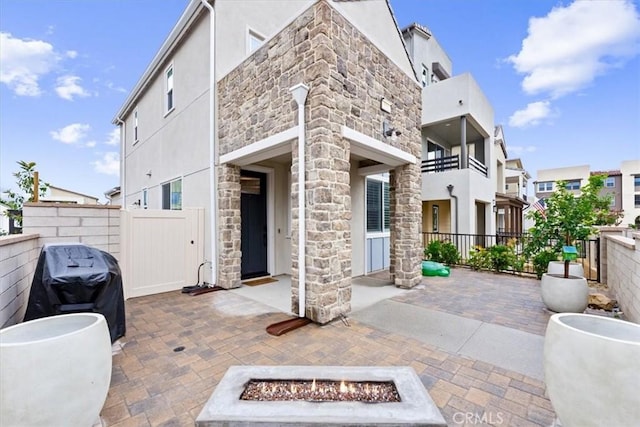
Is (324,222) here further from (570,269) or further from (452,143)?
(452,143)

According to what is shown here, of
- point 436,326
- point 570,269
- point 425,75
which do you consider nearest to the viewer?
point 436,326

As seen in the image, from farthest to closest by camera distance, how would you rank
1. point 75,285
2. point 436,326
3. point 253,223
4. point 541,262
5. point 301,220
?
point 253,223, point 541,262, point 301,220, point 436,326, point 75,285

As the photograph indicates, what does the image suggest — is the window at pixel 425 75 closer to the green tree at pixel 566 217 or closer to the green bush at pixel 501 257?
the green bush at pixel 501 257

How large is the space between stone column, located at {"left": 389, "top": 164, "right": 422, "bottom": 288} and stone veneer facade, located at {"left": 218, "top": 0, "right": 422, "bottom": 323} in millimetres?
22

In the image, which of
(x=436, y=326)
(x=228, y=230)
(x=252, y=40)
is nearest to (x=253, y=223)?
(x=228, y=230)

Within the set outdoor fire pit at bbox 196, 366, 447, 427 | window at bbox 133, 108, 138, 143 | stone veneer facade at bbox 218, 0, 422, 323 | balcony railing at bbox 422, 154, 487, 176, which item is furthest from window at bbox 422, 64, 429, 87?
outdoor fire pit at bbox 196, 366, 447, 427

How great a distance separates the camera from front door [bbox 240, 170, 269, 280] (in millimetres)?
6805

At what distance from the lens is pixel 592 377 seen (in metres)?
1.60

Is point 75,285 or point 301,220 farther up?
point 301,220

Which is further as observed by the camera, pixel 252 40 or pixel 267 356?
pixel 252 40

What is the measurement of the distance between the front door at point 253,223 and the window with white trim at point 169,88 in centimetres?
364

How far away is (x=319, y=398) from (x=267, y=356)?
1.22 metres

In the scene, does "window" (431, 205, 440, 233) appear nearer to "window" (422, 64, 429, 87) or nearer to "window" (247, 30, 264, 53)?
"window" (422, 64, 429, 87)

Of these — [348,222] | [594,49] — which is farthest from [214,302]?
[594,49]
